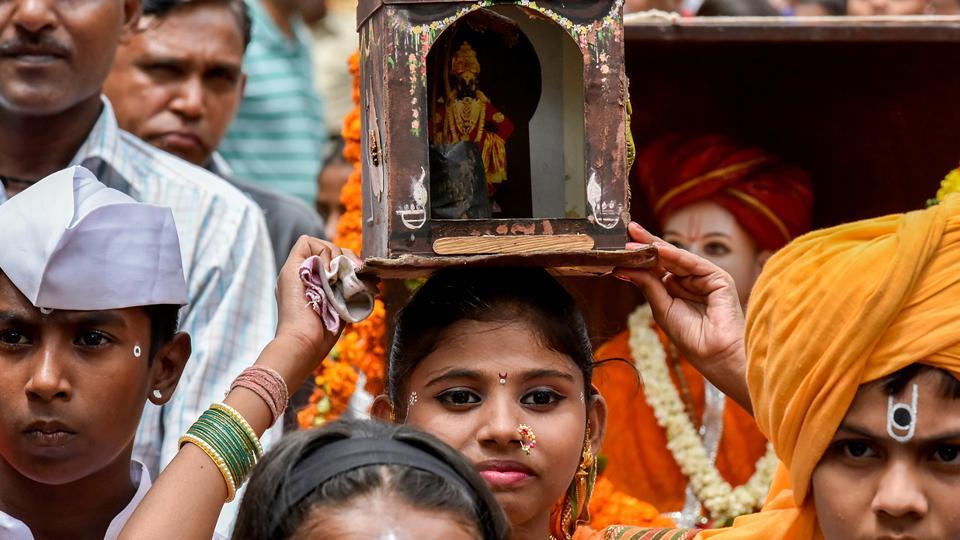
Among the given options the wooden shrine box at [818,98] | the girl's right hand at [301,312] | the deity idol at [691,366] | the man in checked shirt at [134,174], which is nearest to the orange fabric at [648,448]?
the deity idol at [691,366]

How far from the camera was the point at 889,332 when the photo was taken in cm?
307

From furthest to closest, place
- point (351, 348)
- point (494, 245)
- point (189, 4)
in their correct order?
1. point (189, 4)
2. point (351, 348)
3. point (494, 245)

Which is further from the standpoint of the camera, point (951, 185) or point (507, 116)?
point (951, 185)

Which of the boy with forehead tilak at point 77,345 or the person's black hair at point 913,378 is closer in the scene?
the person's black hair at point 913,378

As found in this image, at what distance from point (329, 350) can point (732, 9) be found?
9.81 ft

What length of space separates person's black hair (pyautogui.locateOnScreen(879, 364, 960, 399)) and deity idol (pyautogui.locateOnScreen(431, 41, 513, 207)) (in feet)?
3.43

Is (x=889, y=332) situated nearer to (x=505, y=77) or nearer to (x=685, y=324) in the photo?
(x=685, y=324)

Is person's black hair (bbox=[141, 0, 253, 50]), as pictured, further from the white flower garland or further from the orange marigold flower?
the orange marigold flower

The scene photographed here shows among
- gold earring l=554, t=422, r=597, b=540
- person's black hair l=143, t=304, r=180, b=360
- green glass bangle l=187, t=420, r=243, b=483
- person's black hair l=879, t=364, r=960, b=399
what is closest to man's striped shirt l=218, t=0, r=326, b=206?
person's black hair l=143, t=304, r=180, b=360

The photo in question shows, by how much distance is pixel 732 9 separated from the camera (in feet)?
19.9

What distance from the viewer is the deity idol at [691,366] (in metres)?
5.55

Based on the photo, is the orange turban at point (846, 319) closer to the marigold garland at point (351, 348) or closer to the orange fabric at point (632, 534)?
the orange fabric at point (632, 534)

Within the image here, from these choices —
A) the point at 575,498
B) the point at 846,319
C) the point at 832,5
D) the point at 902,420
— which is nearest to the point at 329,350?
the point at 575,498

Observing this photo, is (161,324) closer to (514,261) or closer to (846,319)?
(514,261)
